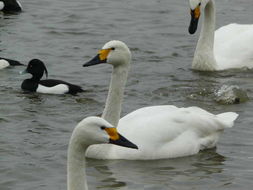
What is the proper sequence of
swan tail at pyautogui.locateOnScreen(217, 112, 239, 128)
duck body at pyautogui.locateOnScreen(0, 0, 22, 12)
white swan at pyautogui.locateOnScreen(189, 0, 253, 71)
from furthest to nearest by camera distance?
duck body at pyautogui.locateOnScreen(0, 0, 22, 12) < white swan at pyautogui.locateOnScreen(189, 0, 253, 71) < swan tail at pyautogui.locateOnScreen(217, 112, 239, 128)

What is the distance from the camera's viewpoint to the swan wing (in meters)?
15.8

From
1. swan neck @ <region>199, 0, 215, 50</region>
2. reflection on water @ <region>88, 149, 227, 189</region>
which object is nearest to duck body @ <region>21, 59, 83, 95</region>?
swan neck @ <region>199, 0, 215, 50</region>

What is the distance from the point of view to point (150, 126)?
35.7 feet

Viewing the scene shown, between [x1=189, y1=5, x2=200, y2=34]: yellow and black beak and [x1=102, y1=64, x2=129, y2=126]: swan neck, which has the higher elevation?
[x1=189, y1=5, x2=200, y2=34]: yellow and black beak

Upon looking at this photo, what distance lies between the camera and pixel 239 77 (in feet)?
50.2

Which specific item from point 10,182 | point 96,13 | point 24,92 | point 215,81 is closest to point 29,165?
point 10,182

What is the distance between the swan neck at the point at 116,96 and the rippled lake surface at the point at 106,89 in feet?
1.75

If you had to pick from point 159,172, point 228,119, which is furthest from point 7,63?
point 159,172

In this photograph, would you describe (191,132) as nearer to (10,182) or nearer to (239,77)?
(10,182)

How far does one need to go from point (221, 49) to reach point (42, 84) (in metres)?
3.58

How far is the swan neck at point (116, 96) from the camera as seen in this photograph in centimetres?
1100

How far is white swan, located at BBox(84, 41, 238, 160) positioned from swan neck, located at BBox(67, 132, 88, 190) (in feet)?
9.33

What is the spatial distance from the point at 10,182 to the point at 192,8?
6.01 meters

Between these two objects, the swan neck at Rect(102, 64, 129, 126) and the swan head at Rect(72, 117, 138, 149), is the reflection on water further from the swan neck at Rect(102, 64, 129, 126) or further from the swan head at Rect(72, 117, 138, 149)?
the swan head at Rect(72, 117, 138, 149)
